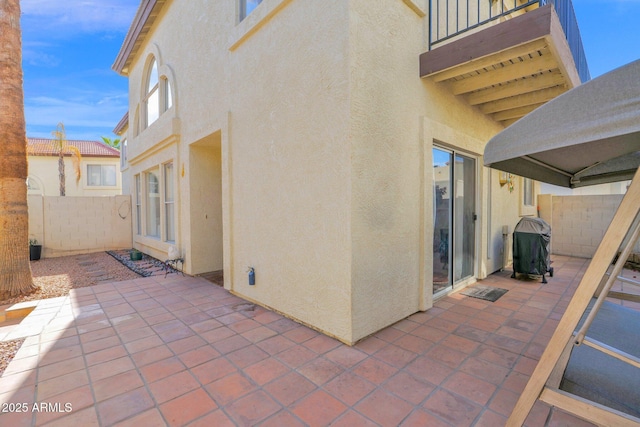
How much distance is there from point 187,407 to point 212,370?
1.63 ft

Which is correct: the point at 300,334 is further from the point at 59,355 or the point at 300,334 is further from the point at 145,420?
the point at 59,355

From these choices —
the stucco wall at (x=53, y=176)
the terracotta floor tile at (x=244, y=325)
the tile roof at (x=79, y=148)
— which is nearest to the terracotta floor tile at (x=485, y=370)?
the terracotta floor tile at (x=244, y=325)

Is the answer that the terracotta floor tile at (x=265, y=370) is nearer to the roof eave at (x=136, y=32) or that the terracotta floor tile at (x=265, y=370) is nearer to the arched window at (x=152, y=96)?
the arched window at (x=152, y=96)

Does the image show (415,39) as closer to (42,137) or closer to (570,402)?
(570,402)

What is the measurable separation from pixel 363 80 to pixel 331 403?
302cm

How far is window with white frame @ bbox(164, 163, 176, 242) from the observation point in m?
7.51

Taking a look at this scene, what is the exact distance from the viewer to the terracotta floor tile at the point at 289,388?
230 centimetres

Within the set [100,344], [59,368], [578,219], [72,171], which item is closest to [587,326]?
[59,368]

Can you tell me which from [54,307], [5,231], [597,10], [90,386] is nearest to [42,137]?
[5,231]

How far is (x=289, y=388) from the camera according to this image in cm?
241

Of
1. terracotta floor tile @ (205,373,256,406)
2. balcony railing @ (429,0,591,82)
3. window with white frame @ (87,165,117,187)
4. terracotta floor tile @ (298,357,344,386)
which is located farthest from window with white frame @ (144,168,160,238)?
window with white frame @ (87,165,117,187)

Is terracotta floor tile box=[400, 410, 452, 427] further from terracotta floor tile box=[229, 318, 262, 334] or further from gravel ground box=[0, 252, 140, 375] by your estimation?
gravel ground box=[0, 252, 140, 375]

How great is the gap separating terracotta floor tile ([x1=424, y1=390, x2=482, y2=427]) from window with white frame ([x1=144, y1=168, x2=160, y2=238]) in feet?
28.4

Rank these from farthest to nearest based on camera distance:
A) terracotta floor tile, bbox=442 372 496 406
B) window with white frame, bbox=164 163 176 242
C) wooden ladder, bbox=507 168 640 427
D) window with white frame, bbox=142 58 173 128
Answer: window with white frame, bbox=142 58 173 128 < window with white frame, bbox=164 163 176 242 < terracotta floor tile, bbox=442 372 496 406 < wooden ladder, bbox=507 168 640 427
